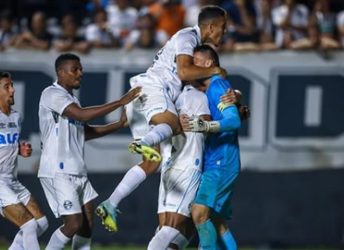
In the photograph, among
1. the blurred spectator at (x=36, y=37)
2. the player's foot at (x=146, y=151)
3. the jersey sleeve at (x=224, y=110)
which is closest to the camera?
the player's foot at (x=146, y=151)

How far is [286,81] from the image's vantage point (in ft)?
66.8

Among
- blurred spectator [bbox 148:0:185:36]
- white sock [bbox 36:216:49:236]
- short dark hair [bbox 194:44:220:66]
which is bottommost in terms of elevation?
white sock [bbox 36:216:49:236]

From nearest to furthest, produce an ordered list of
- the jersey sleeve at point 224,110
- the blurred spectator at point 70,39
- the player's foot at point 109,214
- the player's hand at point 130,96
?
the jersey sleeve at point 224,110, the player's foot at point 109,214, the player's hand at point 130,96, the blurred spectator at point 70,39

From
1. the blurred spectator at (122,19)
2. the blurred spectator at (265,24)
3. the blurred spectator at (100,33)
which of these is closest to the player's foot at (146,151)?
the blurred spectator at (100,33)

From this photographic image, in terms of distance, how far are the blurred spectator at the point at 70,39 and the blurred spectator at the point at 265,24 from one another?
106 inches

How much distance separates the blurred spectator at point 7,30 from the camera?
827 inches

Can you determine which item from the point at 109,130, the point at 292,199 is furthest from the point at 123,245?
the point at 109,130

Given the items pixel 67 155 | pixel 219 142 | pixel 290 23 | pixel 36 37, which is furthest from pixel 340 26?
pixel 67 155

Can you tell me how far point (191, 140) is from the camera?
1448cm

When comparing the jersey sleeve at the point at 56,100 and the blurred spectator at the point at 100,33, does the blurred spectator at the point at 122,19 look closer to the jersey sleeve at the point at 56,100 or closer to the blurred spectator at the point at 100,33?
the blurred spectator at the point at 100,33

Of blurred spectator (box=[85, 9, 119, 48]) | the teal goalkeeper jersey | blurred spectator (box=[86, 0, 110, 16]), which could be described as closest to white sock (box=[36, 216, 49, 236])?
the teal goalkeeper jersey

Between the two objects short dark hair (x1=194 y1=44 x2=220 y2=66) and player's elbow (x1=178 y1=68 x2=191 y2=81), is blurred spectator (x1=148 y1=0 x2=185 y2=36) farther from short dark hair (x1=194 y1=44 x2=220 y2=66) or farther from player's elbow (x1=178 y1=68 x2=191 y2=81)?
player's elbow (x1=178 y1=68 x2=191 y2=81)

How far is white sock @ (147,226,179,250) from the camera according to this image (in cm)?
1421

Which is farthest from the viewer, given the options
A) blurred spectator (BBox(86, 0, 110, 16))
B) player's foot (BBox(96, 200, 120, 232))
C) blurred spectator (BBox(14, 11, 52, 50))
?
blurred spectator (BBox(86, 0, 110, 16))
